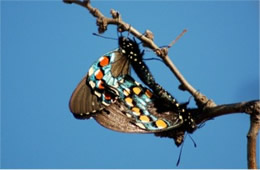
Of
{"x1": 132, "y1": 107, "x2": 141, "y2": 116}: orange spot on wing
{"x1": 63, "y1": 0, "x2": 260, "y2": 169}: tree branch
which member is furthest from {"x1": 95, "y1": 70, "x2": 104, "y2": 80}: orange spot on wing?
{"x1": 63, "y1": 0, "x2": 260, "y2": 169}: tree branch

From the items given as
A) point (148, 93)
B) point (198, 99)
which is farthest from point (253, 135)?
point (148, 93)

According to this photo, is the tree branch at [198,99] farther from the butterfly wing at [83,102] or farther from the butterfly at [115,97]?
the butterfly wing at [83,102]

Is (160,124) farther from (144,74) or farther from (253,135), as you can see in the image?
(253,135)

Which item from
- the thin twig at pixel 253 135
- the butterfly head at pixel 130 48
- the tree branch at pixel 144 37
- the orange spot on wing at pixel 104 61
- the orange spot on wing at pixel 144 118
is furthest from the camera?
the orange spot on wing at pixel 104 61

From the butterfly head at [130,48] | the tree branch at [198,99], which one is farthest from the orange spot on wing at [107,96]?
the tree branch at [198,99]

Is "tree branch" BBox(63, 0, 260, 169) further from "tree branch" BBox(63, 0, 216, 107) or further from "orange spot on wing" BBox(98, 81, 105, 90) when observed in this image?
"orange spot on wing" BBox(98, 81, 105, 90)

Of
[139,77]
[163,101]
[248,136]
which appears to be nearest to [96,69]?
[139,77]

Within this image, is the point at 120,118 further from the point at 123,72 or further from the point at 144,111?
the point at 123,72

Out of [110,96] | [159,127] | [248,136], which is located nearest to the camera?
[248,136]
